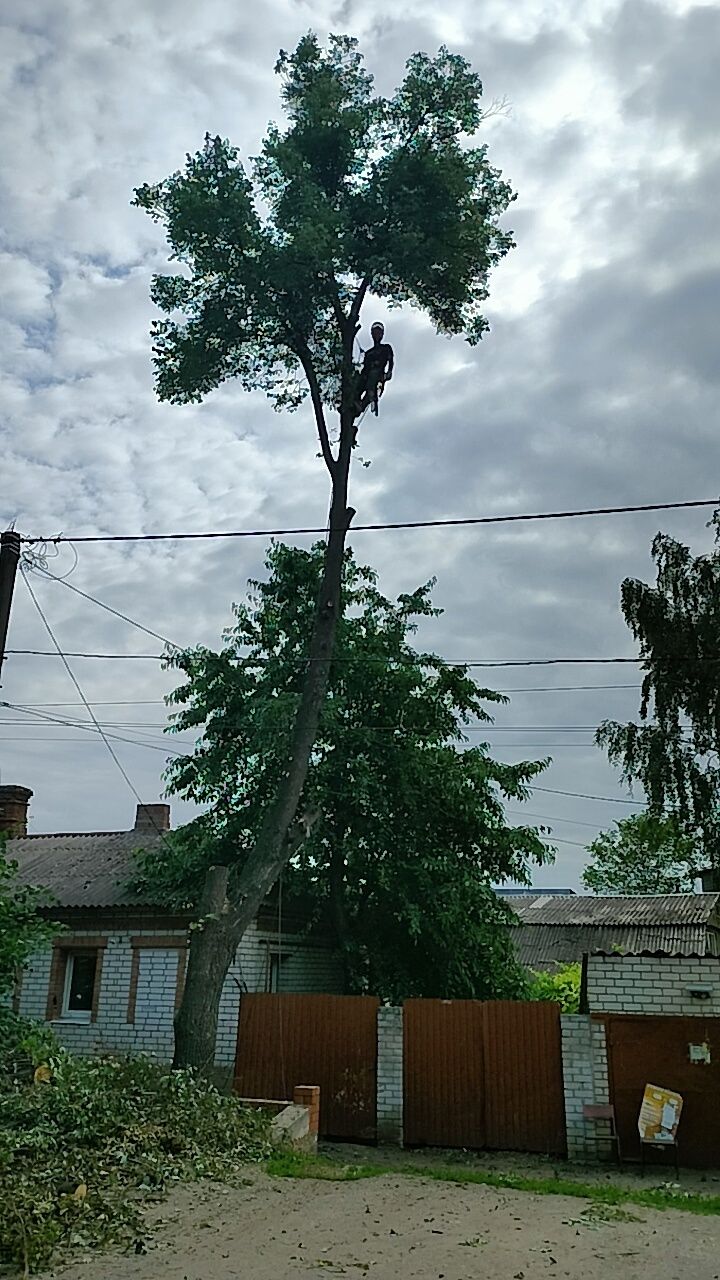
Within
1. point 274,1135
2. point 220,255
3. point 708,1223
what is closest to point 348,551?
point 220,255

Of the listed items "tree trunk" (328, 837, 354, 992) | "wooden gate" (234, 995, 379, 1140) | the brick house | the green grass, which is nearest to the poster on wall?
the green grass

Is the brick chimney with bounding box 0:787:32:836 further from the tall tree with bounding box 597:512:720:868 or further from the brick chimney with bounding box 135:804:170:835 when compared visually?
the tall tree with bounding box 597:512:720:868

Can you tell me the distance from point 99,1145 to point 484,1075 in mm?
4914

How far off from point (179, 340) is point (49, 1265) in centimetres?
1210

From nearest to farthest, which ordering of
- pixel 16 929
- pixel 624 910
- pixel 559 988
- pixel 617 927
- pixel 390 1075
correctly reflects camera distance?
pixel 16 929 < pixel 390 1075 < pixel 559 988 < pixel 617 927 < pixel 624 910

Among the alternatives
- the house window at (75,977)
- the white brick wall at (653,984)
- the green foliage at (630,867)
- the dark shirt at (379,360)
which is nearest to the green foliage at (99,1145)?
the white brick wall at (653,984)

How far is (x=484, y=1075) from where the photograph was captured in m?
11.8

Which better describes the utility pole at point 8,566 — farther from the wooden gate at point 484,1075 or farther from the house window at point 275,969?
the house window at point 275,969

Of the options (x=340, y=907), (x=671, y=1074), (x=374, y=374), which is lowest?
(x=671, y=1074)

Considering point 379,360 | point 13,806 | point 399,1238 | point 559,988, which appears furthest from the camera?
point 13,806

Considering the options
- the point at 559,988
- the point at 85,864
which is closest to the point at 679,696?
the point at 559,988

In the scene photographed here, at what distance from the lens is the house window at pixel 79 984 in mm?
16562

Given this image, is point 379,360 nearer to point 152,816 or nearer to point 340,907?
point 340,907

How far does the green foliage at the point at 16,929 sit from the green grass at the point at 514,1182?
2.97 metres
